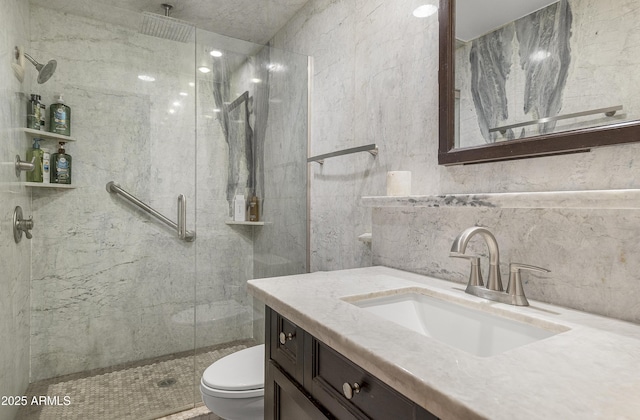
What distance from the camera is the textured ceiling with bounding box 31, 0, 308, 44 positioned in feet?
6.64

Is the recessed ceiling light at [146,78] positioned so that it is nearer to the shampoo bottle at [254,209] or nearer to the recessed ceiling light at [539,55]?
the shampoo bottle at [254,209]

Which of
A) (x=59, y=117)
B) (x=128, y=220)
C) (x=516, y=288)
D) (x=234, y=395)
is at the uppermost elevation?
(x=59, y=117)

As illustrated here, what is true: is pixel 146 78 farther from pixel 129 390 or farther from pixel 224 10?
pixel 129 390

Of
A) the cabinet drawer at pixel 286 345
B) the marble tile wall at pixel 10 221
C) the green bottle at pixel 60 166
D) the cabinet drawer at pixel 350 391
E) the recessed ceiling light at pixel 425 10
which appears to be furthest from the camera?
the green bottle at pixel 60 166

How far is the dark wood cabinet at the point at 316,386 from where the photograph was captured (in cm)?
62

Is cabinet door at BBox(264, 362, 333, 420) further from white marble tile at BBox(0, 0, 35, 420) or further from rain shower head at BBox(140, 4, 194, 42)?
rain shower head at BBox(140, 4, 194, 42)

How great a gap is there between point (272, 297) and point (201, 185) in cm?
129

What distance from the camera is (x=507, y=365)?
53 cm

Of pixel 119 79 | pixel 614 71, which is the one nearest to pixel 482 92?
pixel 614 71

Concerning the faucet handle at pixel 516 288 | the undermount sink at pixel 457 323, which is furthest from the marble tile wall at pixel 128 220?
the faucet handle at pixel 516 288

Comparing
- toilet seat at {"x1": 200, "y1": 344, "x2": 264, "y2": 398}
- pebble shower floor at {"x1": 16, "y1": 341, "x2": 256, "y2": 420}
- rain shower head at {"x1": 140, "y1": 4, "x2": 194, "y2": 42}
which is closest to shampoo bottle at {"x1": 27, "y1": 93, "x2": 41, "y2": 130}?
rain shower head at {"x1": 140, "y1": 4, "x2": 194, "y2": 42}

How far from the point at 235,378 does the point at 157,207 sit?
1.26 metres

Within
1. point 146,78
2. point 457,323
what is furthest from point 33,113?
point 457,323

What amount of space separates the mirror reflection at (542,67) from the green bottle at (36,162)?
7.31 feet
